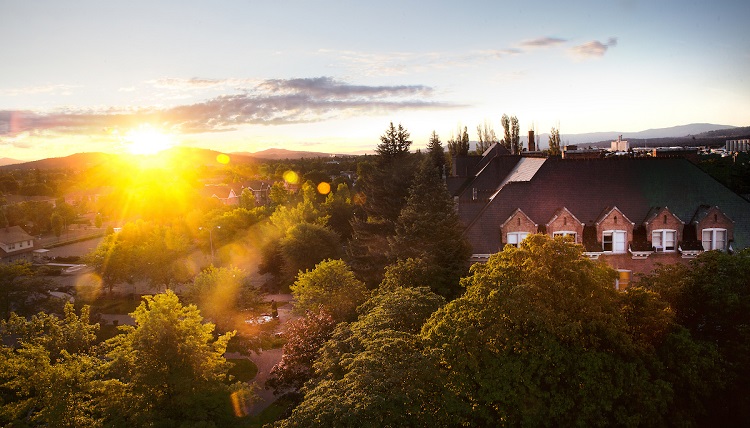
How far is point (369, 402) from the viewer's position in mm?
17828

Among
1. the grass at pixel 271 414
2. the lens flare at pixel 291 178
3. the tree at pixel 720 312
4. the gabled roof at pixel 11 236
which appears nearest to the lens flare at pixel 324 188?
the lens flare at pixel 291 178

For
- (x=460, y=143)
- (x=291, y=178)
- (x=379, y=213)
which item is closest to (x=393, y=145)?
(x=379, y=213)

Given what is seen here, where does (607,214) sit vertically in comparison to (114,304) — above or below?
above

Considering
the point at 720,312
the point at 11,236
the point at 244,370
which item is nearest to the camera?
the point at 720,312

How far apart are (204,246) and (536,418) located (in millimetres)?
70551

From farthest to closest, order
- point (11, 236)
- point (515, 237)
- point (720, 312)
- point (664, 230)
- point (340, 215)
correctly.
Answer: point (11, 236)
point (340, 215)
point (515, 237)
point (664, 230)
point (720, 312)

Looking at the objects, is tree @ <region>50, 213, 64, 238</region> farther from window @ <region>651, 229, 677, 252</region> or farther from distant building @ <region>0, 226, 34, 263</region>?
window @ <region>651, 229, 677, 252</region>

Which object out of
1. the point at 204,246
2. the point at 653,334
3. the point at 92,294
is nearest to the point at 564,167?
the point at 653,334

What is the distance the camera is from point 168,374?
2384cm

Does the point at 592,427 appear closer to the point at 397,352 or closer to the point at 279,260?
the point at 397,352

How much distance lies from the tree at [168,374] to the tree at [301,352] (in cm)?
497

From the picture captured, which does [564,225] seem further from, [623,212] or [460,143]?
[460,143]

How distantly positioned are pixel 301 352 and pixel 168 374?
880cm

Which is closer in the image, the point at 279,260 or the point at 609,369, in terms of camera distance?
the point at 609,369
